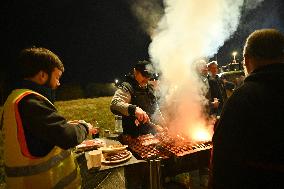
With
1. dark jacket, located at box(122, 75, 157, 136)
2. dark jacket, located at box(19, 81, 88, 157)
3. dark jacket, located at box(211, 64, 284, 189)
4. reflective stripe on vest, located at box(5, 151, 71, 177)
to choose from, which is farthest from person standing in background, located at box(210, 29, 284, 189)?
dark jacket, located at box(122, 75, 157, 136)

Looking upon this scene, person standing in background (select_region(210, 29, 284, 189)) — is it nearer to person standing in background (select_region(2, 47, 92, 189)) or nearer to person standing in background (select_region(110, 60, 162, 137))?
person standing in background (select_region(2, 47, 92, 189))

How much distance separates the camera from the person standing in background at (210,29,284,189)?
90.7 inches

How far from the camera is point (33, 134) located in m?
2.68

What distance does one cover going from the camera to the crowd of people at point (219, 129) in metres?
2.32

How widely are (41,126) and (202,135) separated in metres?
2.84

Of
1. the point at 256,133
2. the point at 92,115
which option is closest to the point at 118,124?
the point at 256,133

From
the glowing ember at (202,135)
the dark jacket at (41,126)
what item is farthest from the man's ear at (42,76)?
the glowing ember at (202,135)

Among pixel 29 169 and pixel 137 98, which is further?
pixel 137 98

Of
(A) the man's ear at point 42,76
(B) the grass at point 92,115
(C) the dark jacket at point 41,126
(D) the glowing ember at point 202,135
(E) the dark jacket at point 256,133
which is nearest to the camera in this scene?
(E) the dark jacket at point 256,133

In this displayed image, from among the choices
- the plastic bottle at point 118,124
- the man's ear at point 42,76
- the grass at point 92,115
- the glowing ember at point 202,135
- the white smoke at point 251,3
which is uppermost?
the white smoke at point 251,3

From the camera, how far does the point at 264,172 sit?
2.34 m

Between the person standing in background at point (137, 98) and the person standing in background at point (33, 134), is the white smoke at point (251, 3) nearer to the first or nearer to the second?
the person standing in background at point (137, 98)

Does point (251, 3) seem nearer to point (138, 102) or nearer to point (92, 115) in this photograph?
point (138, 102)

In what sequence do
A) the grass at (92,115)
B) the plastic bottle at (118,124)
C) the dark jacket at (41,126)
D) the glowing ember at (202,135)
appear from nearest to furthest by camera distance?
the dark jacket at (41,126) < the glowing ember at (202,135) < the plastic bottle at (118,124) < the grass at (92,115)
